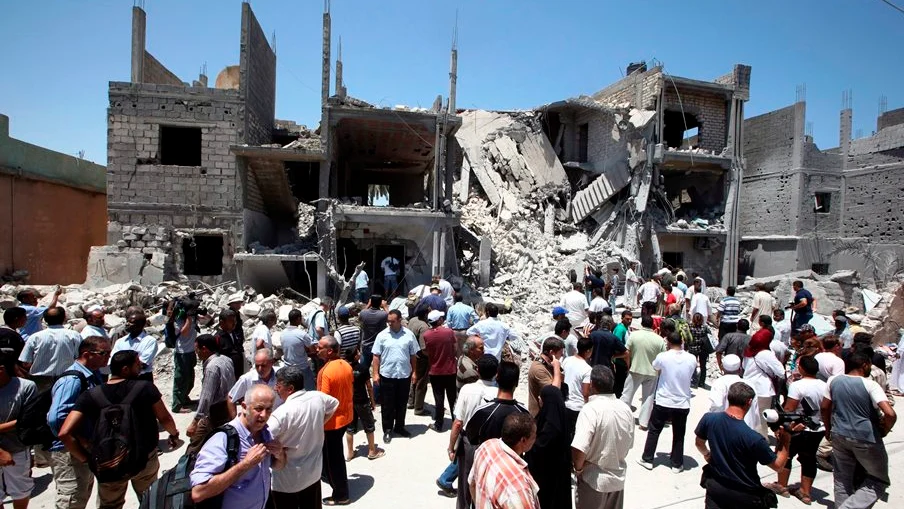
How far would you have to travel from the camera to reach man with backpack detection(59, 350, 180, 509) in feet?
10.6

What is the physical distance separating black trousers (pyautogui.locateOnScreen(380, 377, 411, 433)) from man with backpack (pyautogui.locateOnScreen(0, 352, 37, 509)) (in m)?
3.30

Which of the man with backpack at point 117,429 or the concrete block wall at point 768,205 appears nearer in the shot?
the man with backpack at point 117,429

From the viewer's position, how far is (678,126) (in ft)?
72.4

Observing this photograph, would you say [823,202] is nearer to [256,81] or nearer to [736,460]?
[736,460]

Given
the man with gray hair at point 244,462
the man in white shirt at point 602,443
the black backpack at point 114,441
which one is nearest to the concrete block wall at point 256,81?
the black backpack at point 114,441

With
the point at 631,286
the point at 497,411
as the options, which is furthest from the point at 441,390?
the point at 631,286

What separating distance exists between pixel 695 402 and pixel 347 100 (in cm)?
1101

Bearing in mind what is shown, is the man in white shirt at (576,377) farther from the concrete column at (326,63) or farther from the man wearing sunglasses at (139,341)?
the concrete column at (326,63)

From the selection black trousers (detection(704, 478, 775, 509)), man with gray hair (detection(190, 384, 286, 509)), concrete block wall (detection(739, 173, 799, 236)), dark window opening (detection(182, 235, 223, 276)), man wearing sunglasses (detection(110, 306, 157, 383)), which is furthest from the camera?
concrete block wall (detection(739, 173, 799, 236))

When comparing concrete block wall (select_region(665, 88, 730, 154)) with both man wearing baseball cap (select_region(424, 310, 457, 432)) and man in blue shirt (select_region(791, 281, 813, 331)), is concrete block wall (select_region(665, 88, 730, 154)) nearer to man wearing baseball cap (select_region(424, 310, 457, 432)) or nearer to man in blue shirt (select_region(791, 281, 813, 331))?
man in blue shirt (select_region(791, 281, 813, 331))

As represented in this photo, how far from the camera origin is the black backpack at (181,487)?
2377 millimetres

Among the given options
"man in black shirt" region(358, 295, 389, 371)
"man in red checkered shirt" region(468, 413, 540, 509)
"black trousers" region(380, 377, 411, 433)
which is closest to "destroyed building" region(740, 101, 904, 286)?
"man in black shirt" region(358, 295, 389, 371)

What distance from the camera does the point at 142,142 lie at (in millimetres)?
12688

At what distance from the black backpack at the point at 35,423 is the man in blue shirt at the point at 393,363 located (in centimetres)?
312
